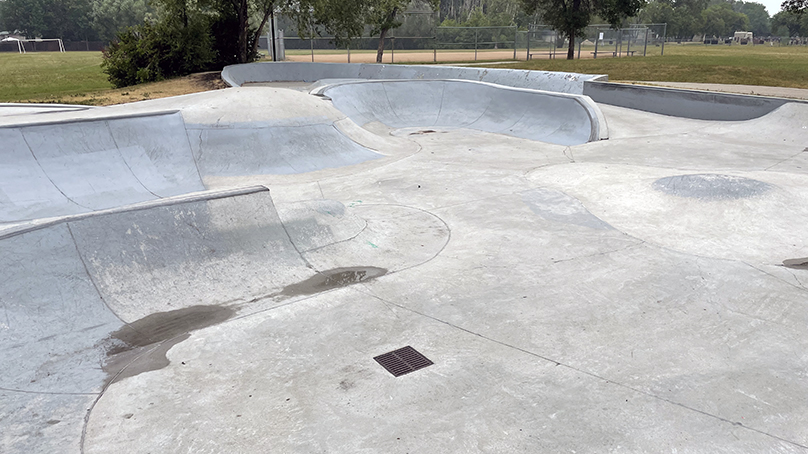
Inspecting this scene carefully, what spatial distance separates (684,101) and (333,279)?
1458 cm

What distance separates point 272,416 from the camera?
387 cm

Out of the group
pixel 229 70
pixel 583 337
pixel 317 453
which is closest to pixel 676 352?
pixel 583 337

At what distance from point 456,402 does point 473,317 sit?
1407 millimetres

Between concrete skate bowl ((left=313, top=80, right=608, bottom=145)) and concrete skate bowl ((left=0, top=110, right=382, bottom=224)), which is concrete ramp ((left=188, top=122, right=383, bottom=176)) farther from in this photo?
concrete skate bowl ((left=313, top=80, right=608, bottom=145))

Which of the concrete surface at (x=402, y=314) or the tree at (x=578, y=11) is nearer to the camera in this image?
the concrete surface at (x=402, y=314)

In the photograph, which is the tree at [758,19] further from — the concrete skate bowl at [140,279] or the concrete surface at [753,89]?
the concrete skate bowl at [140,279]

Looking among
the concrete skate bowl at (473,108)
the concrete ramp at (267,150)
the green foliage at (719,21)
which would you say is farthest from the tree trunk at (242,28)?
the green foliage at (719,21)

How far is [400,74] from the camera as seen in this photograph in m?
25.3

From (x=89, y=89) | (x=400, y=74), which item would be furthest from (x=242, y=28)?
(x=400, y=74)

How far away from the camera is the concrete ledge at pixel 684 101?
50.3ft

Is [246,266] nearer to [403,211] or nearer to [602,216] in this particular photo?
[403,211]

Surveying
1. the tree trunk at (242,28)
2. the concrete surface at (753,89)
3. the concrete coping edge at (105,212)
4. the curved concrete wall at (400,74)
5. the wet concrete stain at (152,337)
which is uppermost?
the tree trunk at (242,28)

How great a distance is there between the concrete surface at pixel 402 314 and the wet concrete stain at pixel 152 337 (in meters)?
0.02

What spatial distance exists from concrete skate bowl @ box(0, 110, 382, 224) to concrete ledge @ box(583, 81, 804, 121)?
9862 mm
